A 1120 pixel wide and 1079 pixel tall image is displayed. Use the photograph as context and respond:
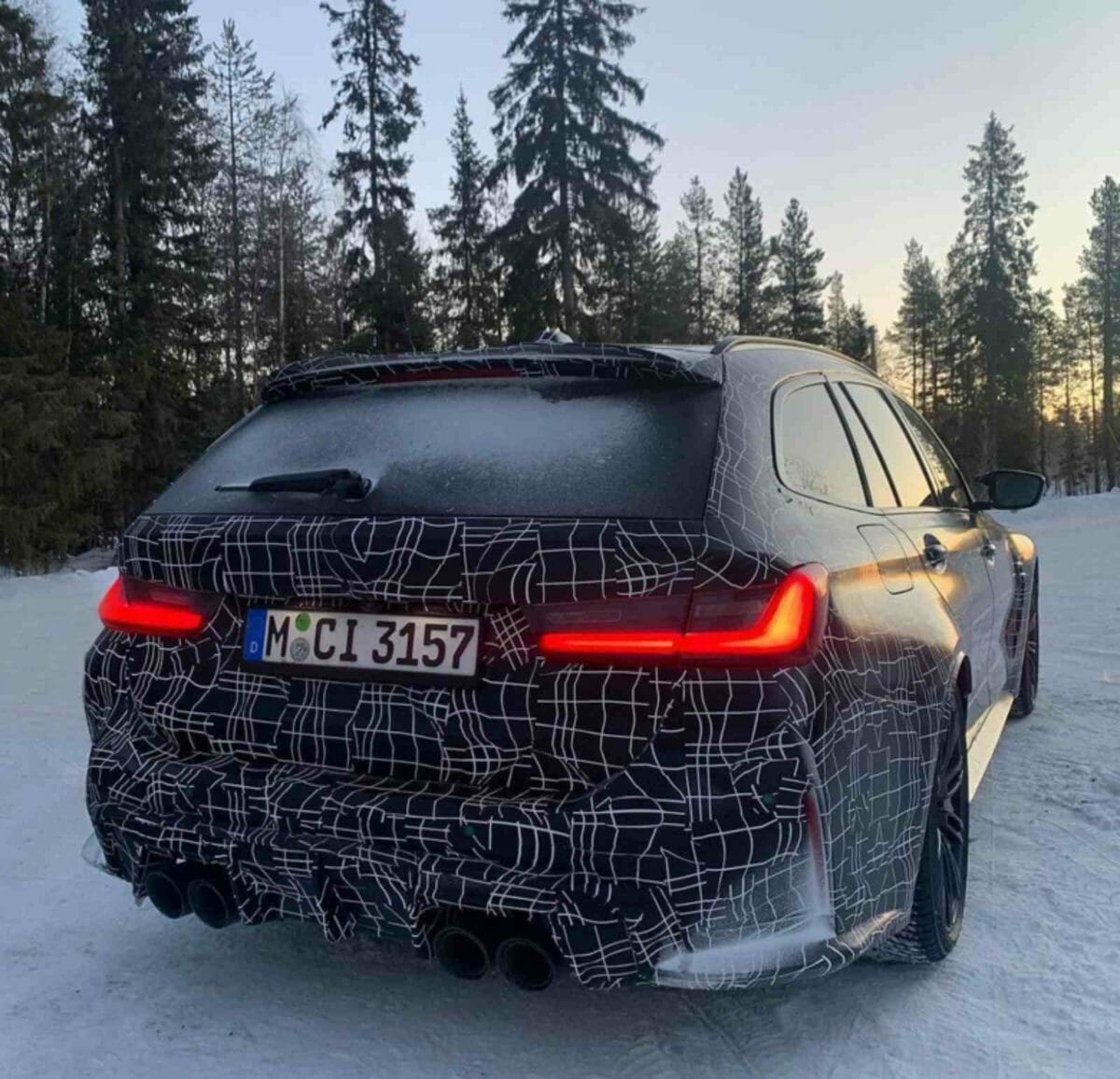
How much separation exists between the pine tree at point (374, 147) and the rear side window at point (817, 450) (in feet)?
87.7

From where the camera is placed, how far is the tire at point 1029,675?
5199 mm

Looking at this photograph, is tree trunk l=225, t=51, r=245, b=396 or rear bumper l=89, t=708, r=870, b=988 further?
tree trunk l=225, t=51, r=245, b=396

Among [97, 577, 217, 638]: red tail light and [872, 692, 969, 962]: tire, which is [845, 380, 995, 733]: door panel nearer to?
[872, 692, 969, 962]: tire

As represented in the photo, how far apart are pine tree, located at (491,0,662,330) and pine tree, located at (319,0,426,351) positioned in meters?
4.53

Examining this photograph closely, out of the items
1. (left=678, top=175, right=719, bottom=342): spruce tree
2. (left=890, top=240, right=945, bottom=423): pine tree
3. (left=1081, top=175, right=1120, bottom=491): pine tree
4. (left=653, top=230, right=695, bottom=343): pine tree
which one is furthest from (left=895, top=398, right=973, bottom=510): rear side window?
(left=890, top=240, right=945, bottom=423): pine tree

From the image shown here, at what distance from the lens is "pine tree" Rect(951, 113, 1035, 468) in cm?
4584

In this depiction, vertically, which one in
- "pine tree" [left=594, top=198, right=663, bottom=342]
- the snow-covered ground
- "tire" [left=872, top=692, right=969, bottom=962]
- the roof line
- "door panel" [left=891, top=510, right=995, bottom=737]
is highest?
"pine tree" [left=594, top=198, right=663, bottom=342]

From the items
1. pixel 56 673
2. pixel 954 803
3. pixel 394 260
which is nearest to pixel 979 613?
pixel 954 803

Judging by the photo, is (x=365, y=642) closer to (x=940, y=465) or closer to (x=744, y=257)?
(x=940, y=465)

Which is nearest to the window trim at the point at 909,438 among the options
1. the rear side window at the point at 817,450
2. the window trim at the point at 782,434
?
the window trim at the point at 782,434

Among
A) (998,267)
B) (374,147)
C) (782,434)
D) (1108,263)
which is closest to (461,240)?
(374,147)

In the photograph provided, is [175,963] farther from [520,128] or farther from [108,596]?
[520,128]

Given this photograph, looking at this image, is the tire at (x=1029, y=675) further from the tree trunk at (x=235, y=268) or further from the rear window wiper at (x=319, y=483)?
the tree trunk at (x=235, y=268)

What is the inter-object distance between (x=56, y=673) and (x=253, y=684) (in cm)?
553
